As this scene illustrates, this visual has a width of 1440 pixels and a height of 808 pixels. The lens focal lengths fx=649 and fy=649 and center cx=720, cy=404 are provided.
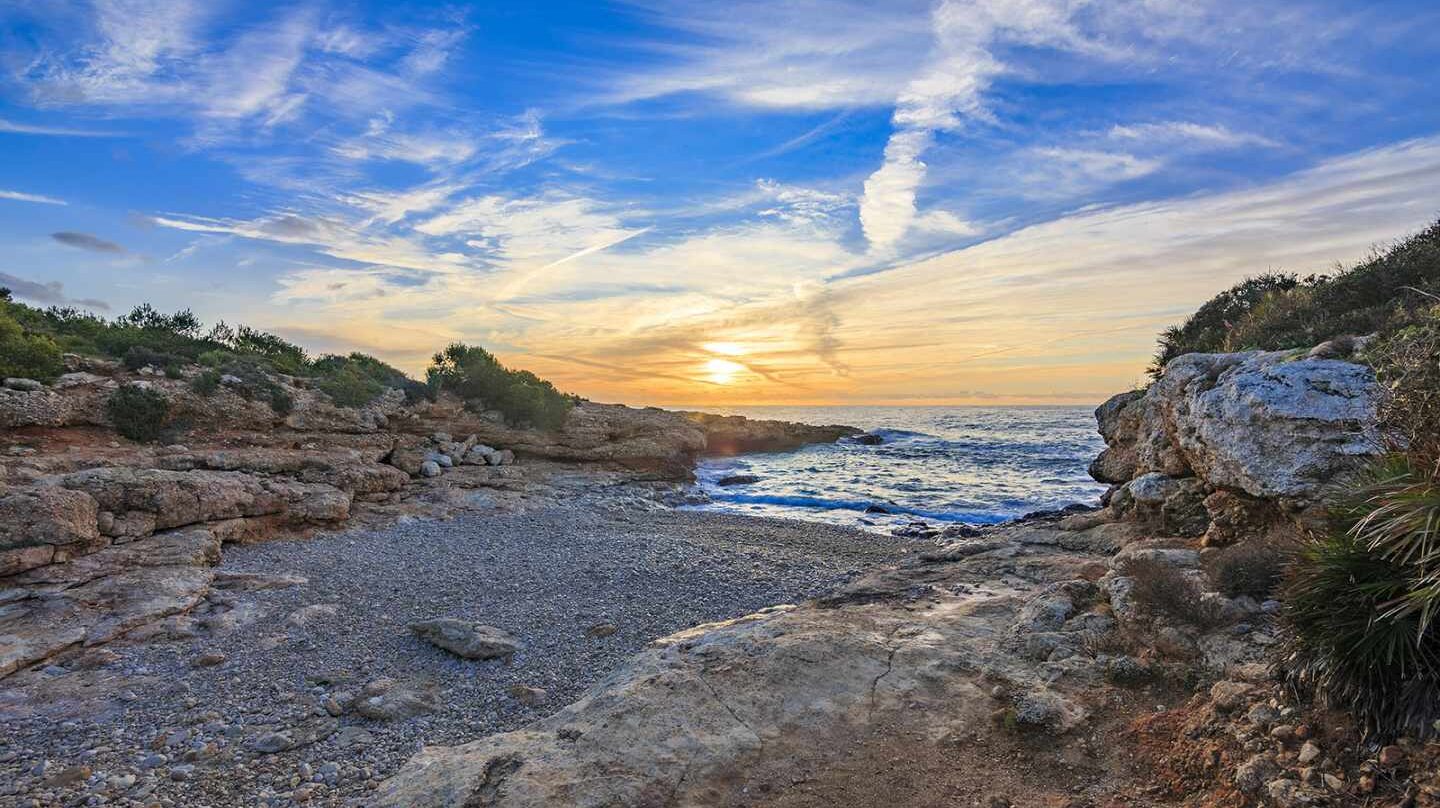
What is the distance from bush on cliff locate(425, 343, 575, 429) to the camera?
31.3 meters

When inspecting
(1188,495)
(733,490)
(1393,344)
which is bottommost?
(733,490)

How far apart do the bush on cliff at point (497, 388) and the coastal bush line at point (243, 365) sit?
49 mm

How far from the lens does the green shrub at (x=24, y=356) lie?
17.2 meters

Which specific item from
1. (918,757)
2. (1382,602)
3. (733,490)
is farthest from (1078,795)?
(733,490)

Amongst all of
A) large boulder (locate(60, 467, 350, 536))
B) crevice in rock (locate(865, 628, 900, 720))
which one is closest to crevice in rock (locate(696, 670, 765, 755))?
crevice in rock (locate(865, 628, 900, 720))

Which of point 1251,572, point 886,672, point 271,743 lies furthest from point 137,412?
point 1251,572

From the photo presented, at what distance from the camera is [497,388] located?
32.1 metres

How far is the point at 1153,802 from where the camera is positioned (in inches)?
190

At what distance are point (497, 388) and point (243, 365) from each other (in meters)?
10.9

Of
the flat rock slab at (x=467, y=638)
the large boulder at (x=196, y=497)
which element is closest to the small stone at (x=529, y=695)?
the flat rock slab at (x=467, y=638)

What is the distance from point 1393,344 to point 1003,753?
5757 millimetres

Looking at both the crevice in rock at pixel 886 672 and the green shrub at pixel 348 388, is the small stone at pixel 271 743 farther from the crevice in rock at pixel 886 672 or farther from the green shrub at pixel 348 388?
the green shrub at pixel 348 388

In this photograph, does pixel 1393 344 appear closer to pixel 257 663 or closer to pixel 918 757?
pixel 918 757

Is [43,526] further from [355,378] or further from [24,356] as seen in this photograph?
[355,378]
